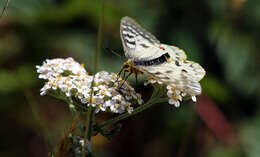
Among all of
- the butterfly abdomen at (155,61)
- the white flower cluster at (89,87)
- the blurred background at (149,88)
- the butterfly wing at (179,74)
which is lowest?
the blurred background at (149,88)

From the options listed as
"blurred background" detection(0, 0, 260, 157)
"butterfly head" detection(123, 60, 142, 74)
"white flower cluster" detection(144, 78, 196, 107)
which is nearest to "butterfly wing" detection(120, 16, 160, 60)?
"butterfly head" detection(123, 60, 142, 74)

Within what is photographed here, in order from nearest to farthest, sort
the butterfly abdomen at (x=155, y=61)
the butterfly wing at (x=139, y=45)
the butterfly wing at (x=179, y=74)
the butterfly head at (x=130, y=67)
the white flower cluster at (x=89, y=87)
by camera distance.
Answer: the butterfly wing at (x=179, y=74), the white flower cluster at (x=89, y=87), the butterfly head at (x=130, y=67), the butterfly abdomen at (x=155, y=61), the butterfly wing at (x=139, y=45)

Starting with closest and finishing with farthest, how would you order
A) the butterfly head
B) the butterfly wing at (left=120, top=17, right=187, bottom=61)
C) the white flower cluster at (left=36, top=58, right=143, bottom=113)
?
the white flower cluster at (left=36, top=58, right=143, bottom=113) → the butterfly head → the butterfly wing at (left=120, top=17, right=187, bottom=61)

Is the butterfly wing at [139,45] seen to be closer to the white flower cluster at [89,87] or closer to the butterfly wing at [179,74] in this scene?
the butterfly wing at [179,74]

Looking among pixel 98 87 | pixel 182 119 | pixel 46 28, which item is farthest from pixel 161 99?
pixel 46 28

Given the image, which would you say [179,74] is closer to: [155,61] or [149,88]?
[155,61]

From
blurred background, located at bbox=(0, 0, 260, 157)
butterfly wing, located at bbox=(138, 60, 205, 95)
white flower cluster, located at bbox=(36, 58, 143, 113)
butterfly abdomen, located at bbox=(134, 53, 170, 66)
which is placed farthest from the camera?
blurred background, located at bbox=(0, 0, 260, 157)

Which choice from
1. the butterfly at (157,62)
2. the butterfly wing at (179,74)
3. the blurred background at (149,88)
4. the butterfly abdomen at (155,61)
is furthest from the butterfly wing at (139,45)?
the blurred background at (149,88)

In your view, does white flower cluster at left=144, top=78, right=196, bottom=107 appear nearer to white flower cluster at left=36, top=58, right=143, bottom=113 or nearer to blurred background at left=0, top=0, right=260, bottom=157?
white flower cluster at left=36, top=58, right=143, bottom=113
